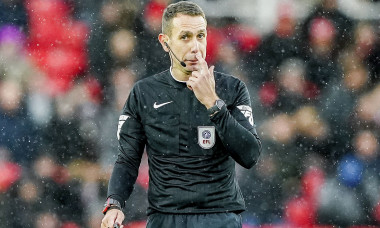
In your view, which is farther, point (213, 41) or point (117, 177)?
point (213, 41)

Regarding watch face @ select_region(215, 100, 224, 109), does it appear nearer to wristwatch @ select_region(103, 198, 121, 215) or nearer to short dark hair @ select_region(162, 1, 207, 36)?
short dark hair @ select_region(162, 1, 207, 36)

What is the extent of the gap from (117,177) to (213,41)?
2.91 metres

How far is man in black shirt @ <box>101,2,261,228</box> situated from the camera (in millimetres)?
3107

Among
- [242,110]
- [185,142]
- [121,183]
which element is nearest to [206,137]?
[185,142]

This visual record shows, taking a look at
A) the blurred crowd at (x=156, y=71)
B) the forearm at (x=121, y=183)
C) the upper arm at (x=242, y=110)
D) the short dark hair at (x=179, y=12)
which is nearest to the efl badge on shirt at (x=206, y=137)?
the upper arm at (x=242, y=110)

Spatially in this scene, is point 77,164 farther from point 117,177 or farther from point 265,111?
point 117,177

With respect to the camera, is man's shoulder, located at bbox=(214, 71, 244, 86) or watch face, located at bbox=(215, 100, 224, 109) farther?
man's shoulder, located at bbox=(214, 71, 244, 86)

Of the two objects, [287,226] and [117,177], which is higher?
[117,177]

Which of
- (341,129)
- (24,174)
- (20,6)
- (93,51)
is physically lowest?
(24,174)

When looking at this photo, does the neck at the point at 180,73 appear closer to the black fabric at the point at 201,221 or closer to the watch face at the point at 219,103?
the watch face at the point at 219,103

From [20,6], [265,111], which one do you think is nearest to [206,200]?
[265,111]

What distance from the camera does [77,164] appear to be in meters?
5.88

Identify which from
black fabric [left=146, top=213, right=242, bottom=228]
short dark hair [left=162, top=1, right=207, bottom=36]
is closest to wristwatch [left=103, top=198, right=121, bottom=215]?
black fabric [left=146, top=213, right=242, bottom=228]

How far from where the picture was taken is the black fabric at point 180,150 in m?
3.12
